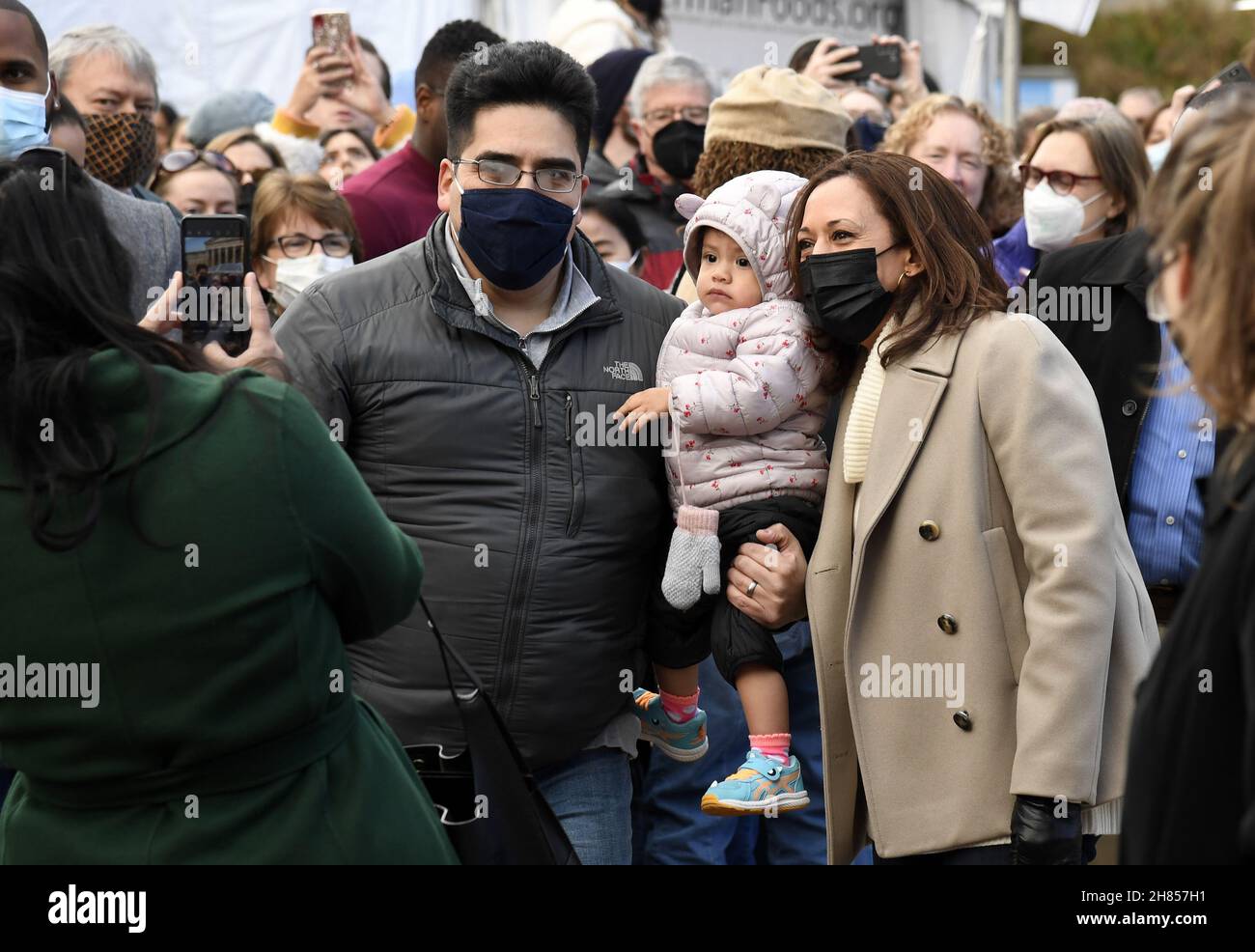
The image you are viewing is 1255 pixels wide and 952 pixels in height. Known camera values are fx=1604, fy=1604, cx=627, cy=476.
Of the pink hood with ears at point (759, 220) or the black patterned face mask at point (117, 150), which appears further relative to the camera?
the black patterned face mask at point (117, 150)

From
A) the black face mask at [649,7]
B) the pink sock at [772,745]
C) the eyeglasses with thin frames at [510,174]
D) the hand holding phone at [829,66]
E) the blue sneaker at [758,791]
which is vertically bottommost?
the blue sneaker at [758,791]

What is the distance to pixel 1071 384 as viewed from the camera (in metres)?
3.55

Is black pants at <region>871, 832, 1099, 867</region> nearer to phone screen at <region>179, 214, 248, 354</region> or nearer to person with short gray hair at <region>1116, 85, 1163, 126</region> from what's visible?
phone screen at <region>179, 214, 248, 354</region>

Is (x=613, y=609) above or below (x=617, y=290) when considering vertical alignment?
below

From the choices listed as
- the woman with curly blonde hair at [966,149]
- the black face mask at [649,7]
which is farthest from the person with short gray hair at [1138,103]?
the woman with curly blonde hair at [966,149]

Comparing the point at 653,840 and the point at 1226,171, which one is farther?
the point at 653,840

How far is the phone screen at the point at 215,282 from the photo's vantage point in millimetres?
3623

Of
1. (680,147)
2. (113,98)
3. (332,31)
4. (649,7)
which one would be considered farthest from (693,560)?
(649,7)

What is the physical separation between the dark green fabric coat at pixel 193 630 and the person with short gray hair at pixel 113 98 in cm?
317

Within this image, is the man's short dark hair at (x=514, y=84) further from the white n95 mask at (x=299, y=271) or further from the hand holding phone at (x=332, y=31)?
the hand holding phone at (x=332, y=31)

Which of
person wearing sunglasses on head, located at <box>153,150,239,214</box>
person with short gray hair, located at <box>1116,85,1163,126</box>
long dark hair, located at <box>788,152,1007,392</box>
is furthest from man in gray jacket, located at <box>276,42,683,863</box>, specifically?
person with short gray hair, located at <box>1116,85,1163,126</box>

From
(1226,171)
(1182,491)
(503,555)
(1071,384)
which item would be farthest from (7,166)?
(1182,491)
